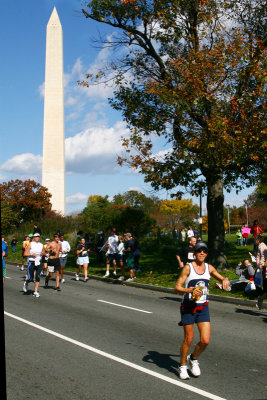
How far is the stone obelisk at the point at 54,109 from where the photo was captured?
4559 centimetres

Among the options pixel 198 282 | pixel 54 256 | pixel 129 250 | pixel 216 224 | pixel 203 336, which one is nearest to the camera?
pixel 203 336

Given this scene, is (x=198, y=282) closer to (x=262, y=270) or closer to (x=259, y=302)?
(x=262, y=270)

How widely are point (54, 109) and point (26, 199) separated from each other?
22.1 meters

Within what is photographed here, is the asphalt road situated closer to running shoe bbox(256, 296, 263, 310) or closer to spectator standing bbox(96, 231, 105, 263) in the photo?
running shoe bbox(256, 296, 263, 310)

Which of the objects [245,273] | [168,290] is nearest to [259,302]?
[245,273]

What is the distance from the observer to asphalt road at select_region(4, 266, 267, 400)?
5371 mm

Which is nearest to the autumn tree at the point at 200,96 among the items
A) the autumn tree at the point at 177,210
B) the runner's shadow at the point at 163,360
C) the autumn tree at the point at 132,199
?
the runner's shadow at the point at 163,360

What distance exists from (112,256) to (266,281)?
9379mm

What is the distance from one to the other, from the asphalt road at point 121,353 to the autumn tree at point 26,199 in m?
52.5

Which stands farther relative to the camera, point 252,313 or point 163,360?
point 252,313

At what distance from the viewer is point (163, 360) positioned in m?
6.69

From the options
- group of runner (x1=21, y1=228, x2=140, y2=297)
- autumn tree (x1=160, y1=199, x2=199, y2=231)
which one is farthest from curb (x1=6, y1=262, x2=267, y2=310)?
autumn tree (x1=160, y1=199, x2=199, y2=231)

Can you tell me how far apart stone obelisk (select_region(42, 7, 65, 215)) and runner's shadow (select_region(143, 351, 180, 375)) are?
4204cm

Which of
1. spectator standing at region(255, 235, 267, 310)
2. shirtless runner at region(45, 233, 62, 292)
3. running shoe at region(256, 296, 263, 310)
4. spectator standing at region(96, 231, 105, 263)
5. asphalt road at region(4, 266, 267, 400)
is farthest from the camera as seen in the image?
spectator standing at region(96, 231, 105, 263)
